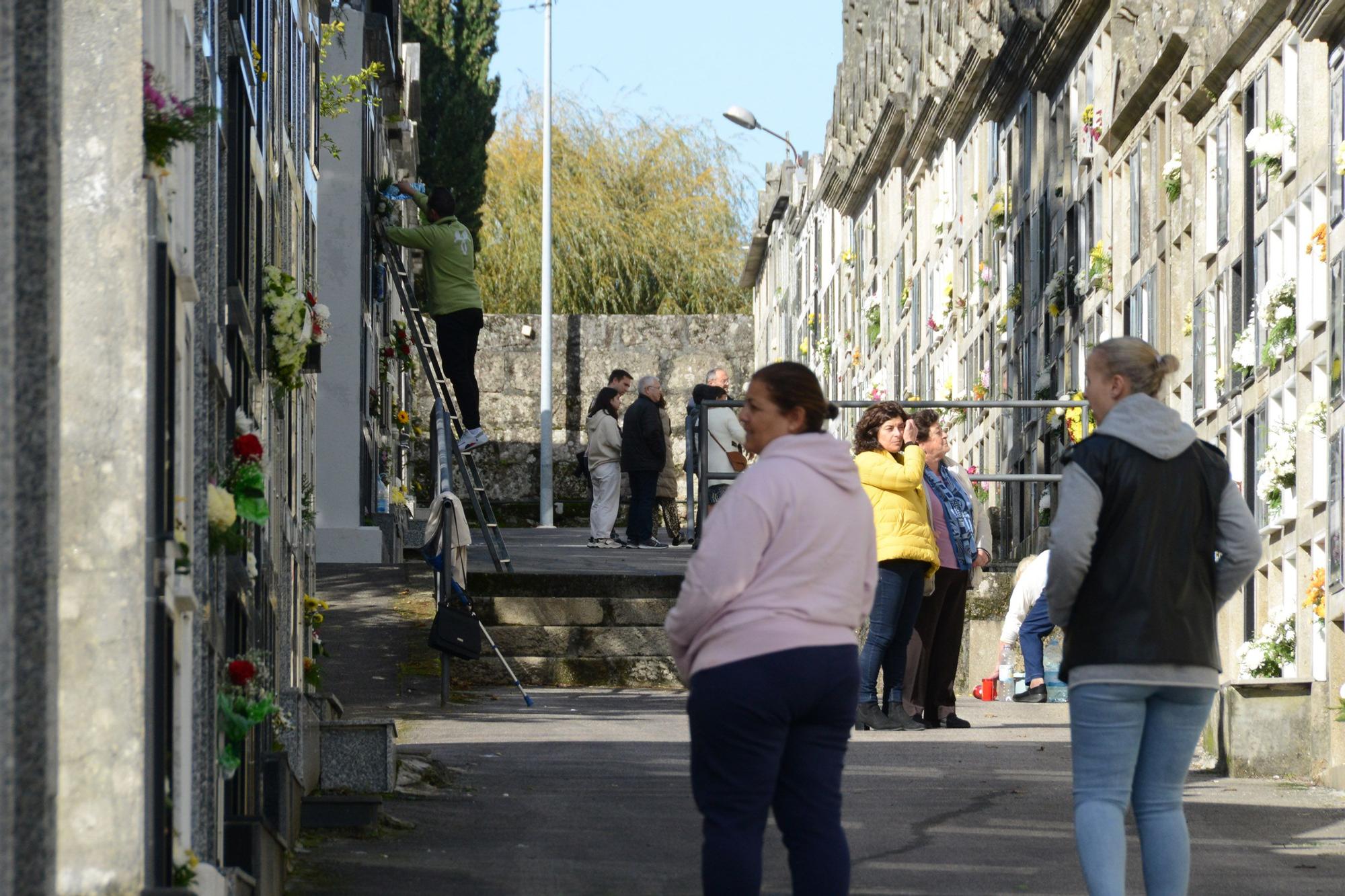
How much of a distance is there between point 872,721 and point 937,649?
494mm

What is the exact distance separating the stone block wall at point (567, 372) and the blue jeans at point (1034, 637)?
15.8m

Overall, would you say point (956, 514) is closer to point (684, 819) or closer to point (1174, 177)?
point (1174, 177)

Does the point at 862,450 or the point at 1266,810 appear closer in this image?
the point at 1266,810

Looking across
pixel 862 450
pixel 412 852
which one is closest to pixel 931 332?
pixel 862 450

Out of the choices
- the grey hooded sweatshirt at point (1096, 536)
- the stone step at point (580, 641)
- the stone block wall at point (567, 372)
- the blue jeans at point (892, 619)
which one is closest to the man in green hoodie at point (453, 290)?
the stone step at point (580, 641)

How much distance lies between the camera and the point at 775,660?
513cm

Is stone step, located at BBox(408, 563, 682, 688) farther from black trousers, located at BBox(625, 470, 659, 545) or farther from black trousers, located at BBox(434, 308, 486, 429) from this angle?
black trousers, located at BBox(625, 470, 659, 545)

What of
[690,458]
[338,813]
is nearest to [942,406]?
[690,458]

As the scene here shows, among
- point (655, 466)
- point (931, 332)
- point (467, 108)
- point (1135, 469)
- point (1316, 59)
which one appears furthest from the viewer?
point (467, 108)

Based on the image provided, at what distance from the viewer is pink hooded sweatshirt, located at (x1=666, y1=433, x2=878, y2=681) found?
16.9 feet

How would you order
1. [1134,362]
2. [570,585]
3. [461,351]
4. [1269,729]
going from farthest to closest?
[461,351], [570,585], [1269,729], [1134,362]

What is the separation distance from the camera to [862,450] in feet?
34.6

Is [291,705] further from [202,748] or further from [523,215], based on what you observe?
[523,215]

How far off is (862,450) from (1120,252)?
375 cm
